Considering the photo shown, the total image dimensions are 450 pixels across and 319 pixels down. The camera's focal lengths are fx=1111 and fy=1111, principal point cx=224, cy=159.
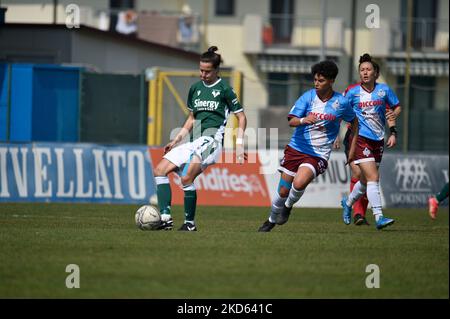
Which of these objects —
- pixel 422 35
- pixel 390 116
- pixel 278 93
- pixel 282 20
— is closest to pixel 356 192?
pixel 390 116

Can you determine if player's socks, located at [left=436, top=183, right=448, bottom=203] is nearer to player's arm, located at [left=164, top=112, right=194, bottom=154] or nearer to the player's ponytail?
player's arm, located at [left=164, top=112, right=194, bottom=154]

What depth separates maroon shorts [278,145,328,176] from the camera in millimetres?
13898

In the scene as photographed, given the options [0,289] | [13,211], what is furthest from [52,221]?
[0,289]

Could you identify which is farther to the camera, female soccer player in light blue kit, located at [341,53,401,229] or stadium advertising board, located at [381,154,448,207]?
stadium advertising board, located at [381,154,448,207]

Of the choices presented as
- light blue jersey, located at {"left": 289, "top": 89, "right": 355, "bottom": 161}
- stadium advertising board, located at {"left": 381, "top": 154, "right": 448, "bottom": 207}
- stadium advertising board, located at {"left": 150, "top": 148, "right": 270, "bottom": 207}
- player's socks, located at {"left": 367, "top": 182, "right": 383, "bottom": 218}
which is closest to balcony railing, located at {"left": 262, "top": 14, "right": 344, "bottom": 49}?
stadium advertising board, located at {"left": 381, "top": 154, "right": 448, "bottom": 207}

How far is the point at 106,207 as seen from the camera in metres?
20.5

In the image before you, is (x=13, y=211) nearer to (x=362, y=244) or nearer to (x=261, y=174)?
(x=261, y=174)

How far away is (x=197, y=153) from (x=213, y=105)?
0.63 meters

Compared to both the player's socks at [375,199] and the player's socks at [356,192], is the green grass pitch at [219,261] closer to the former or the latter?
the player's socks at [375,199]

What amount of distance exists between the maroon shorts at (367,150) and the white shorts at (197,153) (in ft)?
7.67

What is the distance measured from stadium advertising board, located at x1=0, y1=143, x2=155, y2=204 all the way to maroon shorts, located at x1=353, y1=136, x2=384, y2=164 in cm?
806

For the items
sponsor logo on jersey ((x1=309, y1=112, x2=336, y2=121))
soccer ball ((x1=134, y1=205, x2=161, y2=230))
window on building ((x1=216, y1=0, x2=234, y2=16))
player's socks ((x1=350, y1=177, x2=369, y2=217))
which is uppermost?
window on building ((x1=216, y1=0, x2=234, y2=16))

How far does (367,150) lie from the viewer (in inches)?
595

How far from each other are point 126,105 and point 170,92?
1042 millimetres
